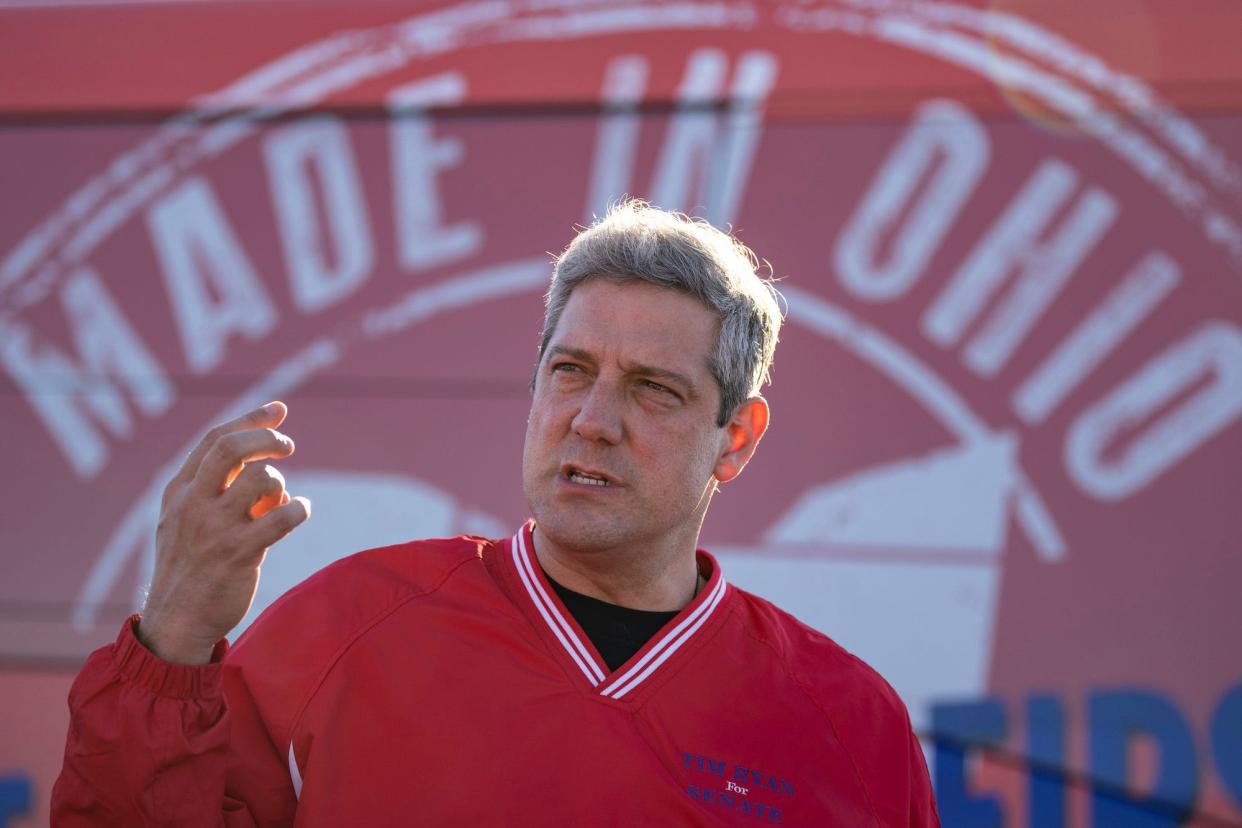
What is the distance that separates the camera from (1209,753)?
2.59 metres

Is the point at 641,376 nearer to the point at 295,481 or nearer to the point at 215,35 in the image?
the point at 295,481

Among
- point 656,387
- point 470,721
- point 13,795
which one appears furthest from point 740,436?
point 13,795

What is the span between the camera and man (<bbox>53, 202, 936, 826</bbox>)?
1.43 meters

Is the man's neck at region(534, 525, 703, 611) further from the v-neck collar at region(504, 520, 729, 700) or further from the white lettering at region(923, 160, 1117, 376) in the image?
the white lettering at region(923, 160, 1117, 376)

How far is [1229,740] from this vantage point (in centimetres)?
260

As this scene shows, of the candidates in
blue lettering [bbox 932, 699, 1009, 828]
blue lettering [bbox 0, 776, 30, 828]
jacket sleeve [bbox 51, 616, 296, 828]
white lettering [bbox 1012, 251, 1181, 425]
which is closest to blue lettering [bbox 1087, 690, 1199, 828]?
blue lettering [bbox 932, 699, 1009, 828]

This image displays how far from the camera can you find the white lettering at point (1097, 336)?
2.78 meters

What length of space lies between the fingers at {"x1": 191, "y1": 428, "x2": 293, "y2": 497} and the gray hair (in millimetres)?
593

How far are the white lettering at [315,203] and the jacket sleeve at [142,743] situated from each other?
1767mm

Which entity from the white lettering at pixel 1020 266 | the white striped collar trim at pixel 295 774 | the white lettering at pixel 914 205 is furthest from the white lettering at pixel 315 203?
the white striped collar trim at pixel 295 774

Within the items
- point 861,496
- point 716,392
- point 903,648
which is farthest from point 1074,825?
point 716,392

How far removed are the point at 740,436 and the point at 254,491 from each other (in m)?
0.86

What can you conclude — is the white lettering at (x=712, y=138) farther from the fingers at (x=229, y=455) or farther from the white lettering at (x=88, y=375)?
the fingers at (x=229, y=455)

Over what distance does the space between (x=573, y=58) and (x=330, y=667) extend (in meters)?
1.88
